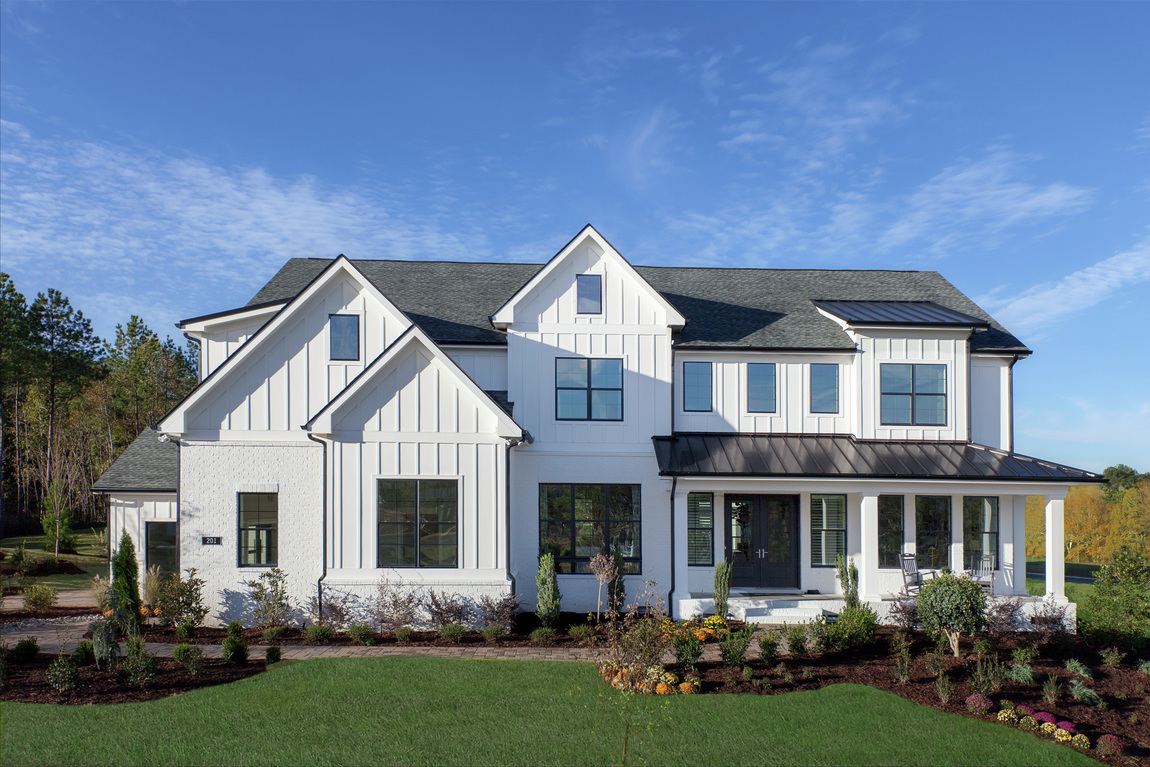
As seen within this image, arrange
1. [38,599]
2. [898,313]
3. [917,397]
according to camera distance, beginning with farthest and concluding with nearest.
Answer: [898,313], [917,397], [38,599]

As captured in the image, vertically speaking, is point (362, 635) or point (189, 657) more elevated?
point (189, 657)

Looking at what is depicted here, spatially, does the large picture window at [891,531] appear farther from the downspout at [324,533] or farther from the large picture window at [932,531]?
the downspout at [324,533]

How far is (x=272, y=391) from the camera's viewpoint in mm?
14977

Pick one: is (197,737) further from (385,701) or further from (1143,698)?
(1143,698)

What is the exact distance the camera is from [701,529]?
55.7 feet

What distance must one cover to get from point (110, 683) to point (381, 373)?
701 centimetres

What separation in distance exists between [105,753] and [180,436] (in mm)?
7976

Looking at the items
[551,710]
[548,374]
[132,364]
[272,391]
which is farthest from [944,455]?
[132,364]

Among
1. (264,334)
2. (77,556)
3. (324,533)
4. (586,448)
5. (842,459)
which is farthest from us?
(77,556)

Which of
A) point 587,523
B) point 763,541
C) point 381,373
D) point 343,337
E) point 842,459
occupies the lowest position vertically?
point 763,541

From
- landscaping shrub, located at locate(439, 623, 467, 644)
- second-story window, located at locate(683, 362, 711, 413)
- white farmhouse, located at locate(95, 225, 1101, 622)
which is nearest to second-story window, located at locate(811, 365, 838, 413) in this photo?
white farmhouse, located at locate(95, 225, 1101, 622)

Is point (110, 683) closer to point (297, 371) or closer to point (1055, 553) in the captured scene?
point (297, 371)

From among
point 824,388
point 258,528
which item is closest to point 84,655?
point 258,528

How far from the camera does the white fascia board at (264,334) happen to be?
14484 mm
